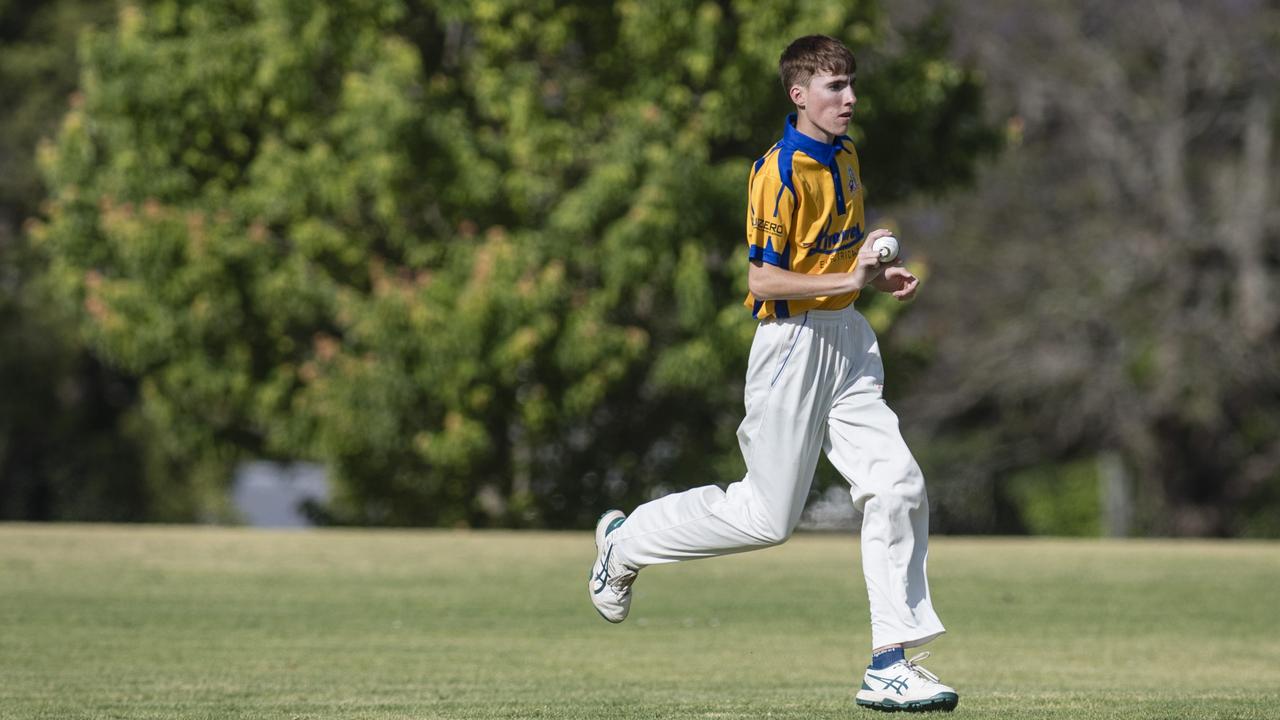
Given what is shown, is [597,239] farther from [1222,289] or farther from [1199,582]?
[1222,289]

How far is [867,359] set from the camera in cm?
653

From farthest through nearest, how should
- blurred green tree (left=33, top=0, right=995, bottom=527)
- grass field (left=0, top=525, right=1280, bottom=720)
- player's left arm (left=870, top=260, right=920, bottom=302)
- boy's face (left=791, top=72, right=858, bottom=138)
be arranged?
blurred green tree (left=33, top=0, right=995, bottom=527) → grass field (left=0, top=525, right=1280, bottom=720) → boy's face (left=791, top=72, right=858, bottom=138) → player's left arm (left=870, top=260, right=920, bottom=302)

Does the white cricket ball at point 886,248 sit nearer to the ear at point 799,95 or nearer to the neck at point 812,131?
the neck at point 812,131

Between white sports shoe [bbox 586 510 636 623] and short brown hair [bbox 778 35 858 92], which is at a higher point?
short brown hair [bbox 778 35 858 92]

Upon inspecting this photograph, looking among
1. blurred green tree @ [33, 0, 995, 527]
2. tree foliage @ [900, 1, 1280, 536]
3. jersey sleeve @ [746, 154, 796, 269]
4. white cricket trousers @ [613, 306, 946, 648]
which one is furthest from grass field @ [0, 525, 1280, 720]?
tree foliage @ [900, 1, 1280, 536]

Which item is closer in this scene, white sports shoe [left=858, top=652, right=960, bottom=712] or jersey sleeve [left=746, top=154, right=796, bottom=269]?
white sports shoe [left=858, top=652, right=960, bottom=712]

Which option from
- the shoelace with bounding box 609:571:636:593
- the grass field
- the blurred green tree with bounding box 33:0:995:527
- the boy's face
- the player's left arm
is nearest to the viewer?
the player's left arm

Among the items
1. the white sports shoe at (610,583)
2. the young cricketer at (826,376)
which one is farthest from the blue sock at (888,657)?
the white sports shoe at (610,583)

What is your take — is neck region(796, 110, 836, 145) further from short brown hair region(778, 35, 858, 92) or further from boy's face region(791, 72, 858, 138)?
short brown hair region(778, 35, 858, 92)

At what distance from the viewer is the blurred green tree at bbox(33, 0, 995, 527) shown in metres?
19.0

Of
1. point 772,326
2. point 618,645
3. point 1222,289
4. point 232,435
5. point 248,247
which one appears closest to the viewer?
point 772,326

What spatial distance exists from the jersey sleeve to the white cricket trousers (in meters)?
0.27

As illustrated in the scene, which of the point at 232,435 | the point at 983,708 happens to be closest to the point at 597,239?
the point at 232,435

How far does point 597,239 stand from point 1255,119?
14.9 metres
